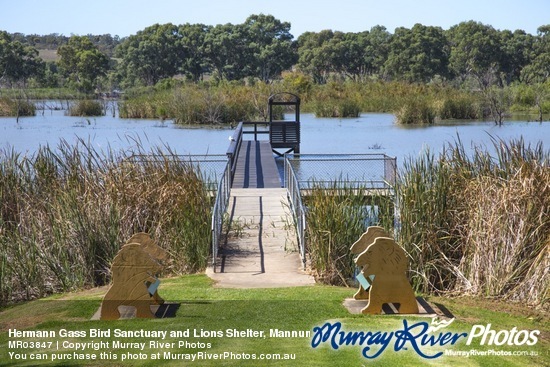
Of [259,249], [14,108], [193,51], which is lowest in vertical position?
[259,249]

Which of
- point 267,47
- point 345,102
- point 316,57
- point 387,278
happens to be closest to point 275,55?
point 267,47

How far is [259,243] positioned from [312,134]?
24902 millimetres

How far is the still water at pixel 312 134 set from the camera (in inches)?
1177

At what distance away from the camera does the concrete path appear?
1015 cm

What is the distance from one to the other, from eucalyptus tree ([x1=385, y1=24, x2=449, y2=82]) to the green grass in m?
72.0

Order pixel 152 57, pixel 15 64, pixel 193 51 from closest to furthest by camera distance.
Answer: pixel 15 64, pixel 152 57, pixel 193 51

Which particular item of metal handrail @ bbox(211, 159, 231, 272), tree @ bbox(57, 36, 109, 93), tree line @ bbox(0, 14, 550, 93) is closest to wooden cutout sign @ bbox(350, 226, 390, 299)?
metal handrail @ bbox(211, 159, 231, 272)

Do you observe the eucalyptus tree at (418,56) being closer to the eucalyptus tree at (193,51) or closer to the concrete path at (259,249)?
the eucalyptus tree at (193,51)

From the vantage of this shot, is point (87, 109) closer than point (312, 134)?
No

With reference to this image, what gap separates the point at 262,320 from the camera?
8.02 m

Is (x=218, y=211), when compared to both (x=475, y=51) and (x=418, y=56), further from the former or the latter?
(x=475, y=51)

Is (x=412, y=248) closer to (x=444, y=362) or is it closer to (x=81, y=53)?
(x=444, y=362)

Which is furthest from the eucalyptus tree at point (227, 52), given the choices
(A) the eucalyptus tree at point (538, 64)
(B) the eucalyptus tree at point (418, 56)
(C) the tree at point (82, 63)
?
(A) the eucalyptus tree at point (538, 64)

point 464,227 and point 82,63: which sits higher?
point 82,63
